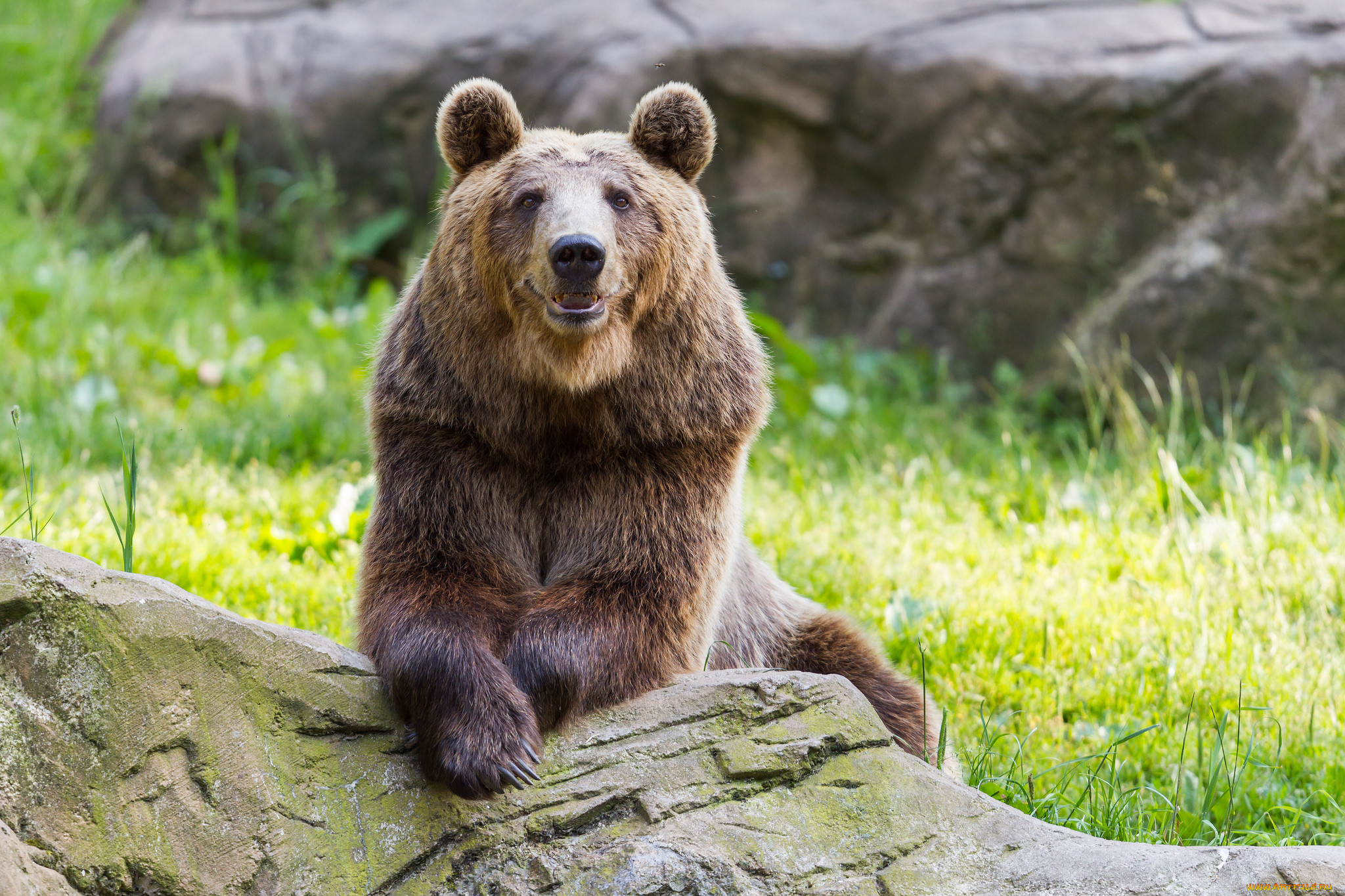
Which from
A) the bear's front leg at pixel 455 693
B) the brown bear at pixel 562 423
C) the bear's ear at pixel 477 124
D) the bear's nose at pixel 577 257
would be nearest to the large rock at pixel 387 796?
the bear's front leg at pixel 455 693

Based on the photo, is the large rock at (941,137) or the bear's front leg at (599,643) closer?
the bear's front leg at (599,643)

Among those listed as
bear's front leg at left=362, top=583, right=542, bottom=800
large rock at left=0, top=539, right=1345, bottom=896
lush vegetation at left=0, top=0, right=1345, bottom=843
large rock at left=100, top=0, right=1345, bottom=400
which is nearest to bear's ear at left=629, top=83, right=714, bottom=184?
bear's front leg at left=362, top=583, right=542, bottom=800

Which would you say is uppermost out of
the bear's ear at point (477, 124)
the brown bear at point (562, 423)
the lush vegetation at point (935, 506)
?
the bear's ear at point (477, 124)

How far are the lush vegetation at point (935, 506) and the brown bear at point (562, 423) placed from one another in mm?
1033

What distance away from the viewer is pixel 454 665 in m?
3.07

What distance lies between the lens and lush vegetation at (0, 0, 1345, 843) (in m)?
4.09

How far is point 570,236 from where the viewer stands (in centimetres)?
330

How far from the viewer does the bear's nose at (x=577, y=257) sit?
3.30m

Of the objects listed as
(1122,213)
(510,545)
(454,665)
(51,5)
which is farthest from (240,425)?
(51,5)

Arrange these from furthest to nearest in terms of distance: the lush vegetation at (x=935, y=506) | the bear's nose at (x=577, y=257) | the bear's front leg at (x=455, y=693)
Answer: the lush vegetation at (x=935, y=506), the bear's nose at (x=577, y=257), the bear's front leg at (x=455, y=693)

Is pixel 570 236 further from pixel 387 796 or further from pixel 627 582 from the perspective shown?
pixel 387 796

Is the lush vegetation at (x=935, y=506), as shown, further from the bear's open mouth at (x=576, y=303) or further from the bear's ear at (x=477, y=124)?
the bear's ear at (x=477, y=124)

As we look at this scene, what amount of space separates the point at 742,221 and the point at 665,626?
508 cm

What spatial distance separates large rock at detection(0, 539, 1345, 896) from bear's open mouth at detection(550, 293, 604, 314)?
1.05 m
